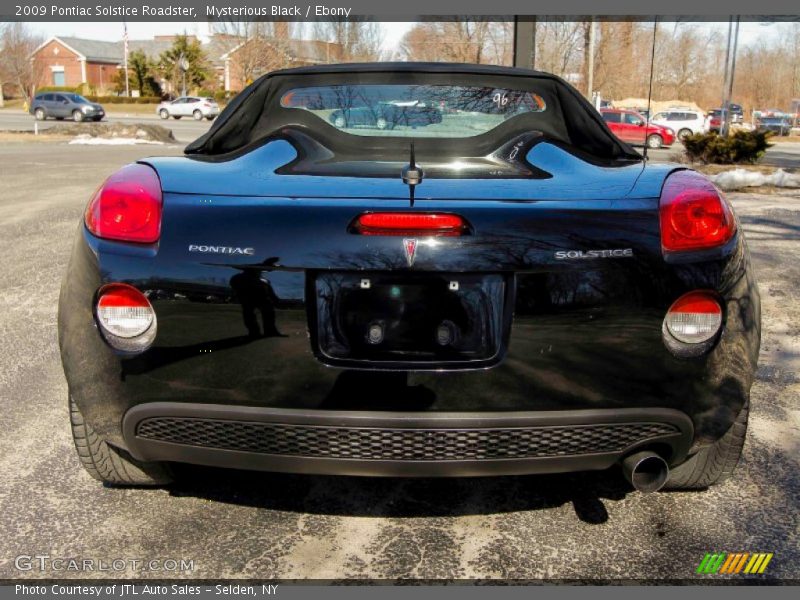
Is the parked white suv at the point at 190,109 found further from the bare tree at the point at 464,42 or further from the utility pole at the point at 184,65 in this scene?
the bare tree at the point at 464,42

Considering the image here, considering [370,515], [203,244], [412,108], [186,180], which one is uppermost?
[412,108]

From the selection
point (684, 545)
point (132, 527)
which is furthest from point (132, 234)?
point (684, 545)

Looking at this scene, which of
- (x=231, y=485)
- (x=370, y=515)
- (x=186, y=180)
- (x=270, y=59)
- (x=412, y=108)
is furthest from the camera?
(x=270, y=59)

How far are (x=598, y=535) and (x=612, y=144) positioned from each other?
1.41m

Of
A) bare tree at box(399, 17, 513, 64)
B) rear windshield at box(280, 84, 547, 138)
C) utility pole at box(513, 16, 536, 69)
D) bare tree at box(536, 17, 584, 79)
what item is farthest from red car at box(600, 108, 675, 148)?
rear windshield at box(280, 84, 547, 138)

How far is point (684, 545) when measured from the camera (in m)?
2.44

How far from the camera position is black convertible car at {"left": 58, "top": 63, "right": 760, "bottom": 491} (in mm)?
2014

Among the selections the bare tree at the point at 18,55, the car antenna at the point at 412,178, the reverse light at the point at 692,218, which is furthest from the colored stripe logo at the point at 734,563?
the bare tree at the point at 18,55

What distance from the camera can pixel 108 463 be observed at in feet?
8.61

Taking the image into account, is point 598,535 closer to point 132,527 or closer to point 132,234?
point 132,527

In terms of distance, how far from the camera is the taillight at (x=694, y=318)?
2084mm

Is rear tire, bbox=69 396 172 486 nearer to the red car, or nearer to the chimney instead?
the red car

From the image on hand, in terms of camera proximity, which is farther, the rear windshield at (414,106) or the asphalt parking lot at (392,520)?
the rear windshield at (414,106)

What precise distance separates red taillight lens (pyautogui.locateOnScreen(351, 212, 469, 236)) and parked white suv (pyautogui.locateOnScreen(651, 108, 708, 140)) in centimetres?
3992
